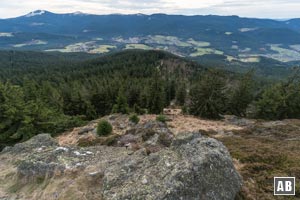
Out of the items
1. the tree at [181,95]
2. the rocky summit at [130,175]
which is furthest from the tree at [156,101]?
the rocky summit at [130,175]

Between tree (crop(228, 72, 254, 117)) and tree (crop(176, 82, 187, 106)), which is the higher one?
tree (crop(228, 72, 254, 117))

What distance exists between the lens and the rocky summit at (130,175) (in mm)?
11961

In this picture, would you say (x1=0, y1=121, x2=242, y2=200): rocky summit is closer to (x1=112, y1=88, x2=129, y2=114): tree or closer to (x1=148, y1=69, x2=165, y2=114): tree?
(x1=112, y1=88, x2=129, y2=114): tree

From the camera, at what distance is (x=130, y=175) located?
13359mm

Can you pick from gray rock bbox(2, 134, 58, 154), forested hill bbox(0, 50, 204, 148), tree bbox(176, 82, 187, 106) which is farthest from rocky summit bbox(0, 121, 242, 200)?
tree bbox(176, 82, 187, 106)

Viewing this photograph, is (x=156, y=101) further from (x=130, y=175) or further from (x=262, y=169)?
(x=130, y=175)

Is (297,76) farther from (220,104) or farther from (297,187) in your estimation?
(297,187)

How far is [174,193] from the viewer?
11.5 metres

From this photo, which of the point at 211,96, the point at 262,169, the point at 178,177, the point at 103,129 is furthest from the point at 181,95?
the point at 178,177

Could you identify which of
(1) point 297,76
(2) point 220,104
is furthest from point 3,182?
(1) point 297,76

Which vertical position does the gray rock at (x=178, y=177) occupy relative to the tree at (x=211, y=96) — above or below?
above

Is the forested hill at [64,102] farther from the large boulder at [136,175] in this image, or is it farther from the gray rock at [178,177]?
the gray rock at [178,177]

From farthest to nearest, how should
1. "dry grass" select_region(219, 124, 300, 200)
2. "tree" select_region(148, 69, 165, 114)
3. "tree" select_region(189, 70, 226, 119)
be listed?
"tree" select_region(148, 69, 165, 114)
"tree" select_region(189, 70, 226, 119)
"dry grass" select_region(219, 124, 300, 200)

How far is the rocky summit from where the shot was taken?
39.2 ft
